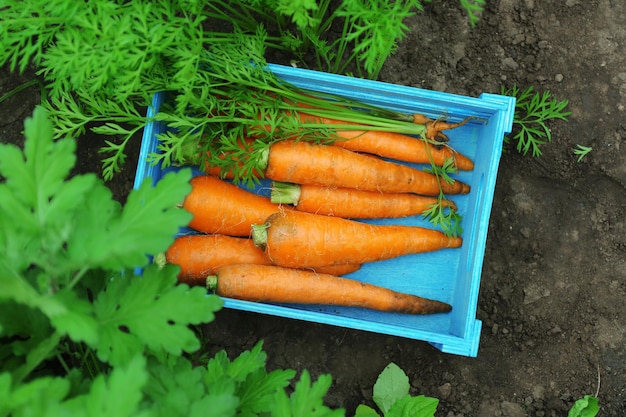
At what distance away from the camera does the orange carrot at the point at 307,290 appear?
5.56 feet

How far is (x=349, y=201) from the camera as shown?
1.80m

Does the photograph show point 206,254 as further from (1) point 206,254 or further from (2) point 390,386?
(2) point 390,386

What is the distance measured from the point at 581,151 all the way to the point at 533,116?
0.19m

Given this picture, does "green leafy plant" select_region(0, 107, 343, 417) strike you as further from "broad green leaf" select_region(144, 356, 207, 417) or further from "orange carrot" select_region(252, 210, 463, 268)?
"orange carrot" select_region(252, 210, 463, 268)

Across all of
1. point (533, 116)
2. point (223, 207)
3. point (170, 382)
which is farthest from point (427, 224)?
point (170, 382)

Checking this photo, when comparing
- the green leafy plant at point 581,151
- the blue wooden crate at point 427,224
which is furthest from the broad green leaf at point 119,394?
the green leafy plant at point 581,151

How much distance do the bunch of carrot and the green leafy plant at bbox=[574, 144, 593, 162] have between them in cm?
42

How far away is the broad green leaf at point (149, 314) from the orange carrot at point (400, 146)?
0.78 metres

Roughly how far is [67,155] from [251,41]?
710 mm

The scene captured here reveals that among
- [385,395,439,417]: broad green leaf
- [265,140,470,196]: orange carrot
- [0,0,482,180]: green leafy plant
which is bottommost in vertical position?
[385,395,439,417]: broad green leaf

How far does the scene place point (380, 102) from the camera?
175 centimetres

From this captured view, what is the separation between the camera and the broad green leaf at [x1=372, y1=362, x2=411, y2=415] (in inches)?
73.2

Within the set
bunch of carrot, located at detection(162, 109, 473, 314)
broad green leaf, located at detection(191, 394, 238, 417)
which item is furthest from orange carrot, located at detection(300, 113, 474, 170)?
broad green leaf, located at detection(191, 394, 238, 417)

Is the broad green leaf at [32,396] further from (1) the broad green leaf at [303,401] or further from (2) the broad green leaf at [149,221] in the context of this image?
(1) the broad green leaf at [303,401]
